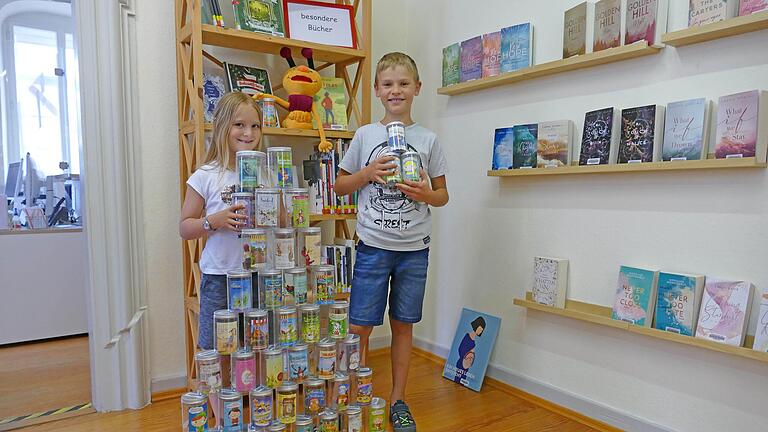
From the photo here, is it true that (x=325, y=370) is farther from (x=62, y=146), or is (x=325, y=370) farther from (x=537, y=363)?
(x=62, y=146)

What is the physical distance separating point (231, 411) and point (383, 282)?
26.8 inches

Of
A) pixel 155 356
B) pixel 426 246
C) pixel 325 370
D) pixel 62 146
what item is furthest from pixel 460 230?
pixel 62 146

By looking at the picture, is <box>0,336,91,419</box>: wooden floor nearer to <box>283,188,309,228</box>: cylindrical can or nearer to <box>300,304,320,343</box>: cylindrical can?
<box>300,304,320,343</box>: cylindrical can

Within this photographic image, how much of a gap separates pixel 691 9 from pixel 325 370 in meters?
1.64

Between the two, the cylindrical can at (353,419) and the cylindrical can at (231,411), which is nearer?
the cylindrical can at (231,411)

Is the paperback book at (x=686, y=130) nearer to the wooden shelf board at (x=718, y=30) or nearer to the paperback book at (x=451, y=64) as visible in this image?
the wooden shelf board at (x=718, y=30)

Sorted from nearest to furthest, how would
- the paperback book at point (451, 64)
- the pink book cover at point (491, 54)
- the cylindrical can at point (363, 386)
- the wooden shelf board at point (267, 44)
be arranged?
1. the cylindrical can at point (363, 386)
2. the wooden shelf board at point (267, 44)
3. the pink book cover at point (491, 54)
4. the paperback book at point (451, 64)

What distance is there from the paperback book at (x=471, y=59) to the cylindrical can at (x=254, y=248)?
1386mm

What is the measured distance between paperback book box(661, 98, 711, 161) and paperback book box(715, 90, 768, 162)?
0.04 metres

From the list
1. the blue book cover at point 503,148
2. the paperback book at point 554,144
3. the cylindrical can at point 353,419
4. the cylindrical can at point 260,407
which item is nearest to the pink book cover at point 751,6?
the paperback book at point 554,144

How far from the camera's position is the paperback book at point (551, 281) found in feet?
6.58

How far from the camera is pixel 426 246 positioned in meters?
1.88

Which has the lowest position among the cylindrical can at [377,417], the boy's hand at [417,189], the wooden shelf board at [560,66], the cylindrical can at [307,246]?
the cylindrical can at [377,417]

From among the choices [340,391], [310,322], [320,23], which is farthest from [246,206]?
[320,23]
